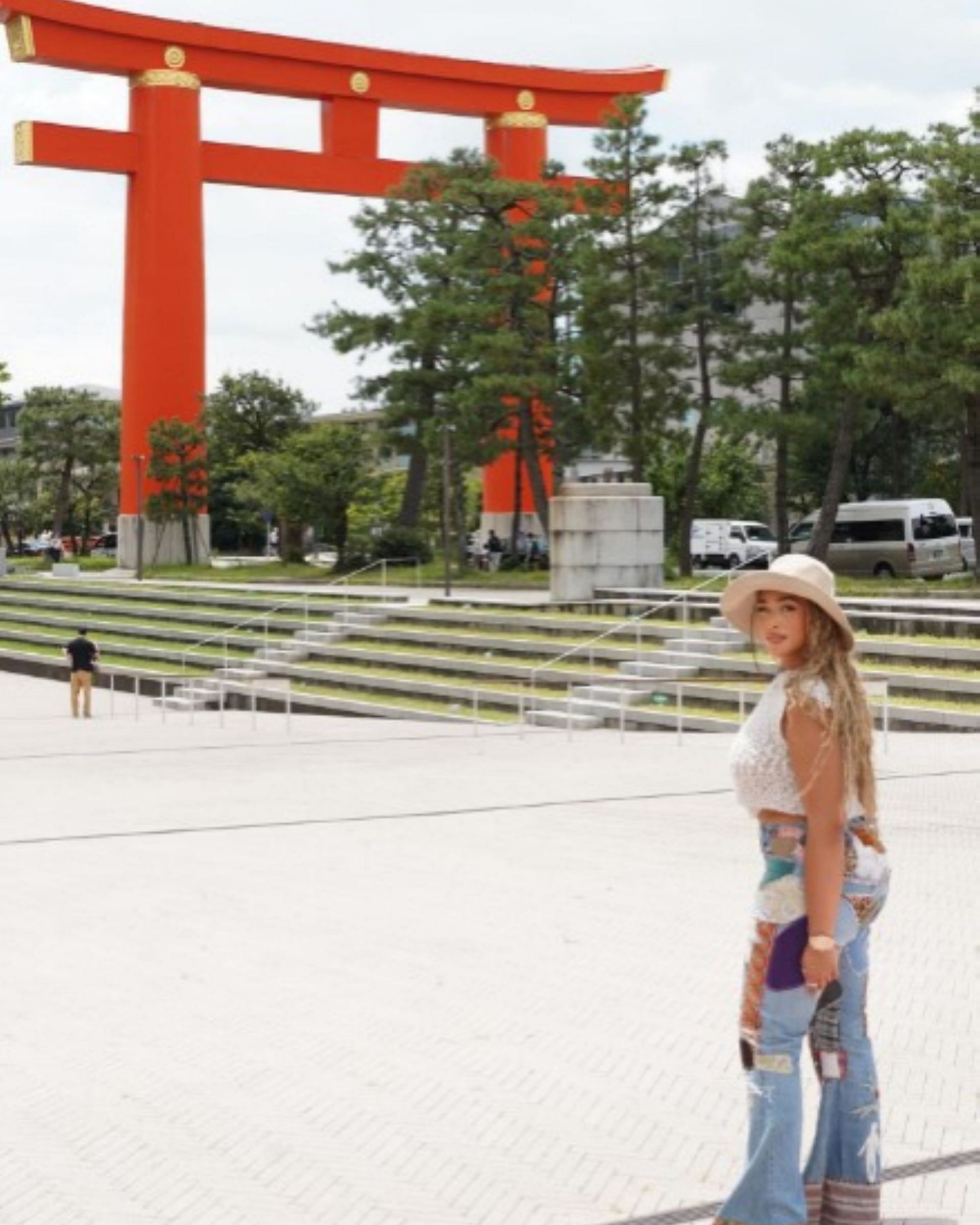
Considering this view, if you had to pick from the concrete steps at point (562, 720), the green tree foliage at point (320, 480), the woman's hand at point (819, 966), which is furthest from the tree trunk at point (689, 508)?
A: the woman's hand at point (819, 966)

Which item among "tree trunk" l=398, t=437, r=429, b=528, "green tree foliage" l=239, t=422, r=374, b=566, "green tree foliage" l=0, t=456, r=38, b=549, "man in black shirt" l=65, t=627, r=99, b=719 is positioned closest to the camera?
"man in black shirt" l=65, t=627, r=99, b=719

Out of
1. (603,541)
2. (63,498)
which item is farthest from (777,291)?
(63,498)

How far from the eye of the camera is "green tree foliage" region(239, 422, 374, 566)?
1837 inches

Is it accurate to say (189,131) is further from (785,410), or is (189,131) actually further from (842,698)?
(842,698)

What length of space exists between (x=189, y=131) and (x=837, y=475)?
81.7 feet

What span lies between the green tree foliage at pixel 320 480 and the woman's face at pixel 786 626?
42370mm

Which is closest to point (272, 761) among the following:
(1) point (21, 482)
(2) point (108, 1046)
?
(2) point (108, 1046)

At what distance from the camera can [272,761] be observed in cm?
1859

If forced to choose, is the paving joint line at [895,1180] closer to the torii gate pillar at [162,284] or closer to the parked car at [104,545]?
the torii gate pillar at [162,284]

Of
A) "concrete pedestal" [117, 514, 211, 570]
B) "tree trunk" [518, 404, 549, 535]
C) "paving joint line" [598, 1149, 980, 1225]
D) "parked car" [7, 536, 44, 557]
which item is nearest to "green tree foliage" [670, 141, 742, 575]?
"tree trunk" [518, 404, 549, 535]

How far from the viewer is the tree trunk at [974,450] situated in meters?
30.7

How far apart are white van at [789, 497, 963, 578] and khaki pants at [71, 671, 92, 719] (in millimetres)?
17507

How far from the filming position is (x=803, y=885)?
4.22m

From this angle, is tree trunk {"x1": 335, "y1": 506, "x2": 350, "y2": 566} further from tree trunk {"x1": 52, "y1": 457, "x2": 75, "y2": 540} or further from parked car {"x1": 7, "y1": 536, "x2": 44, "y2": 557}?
parked car {"x1": 7, "y1": 536, "x2": 44, "y2": 557}
